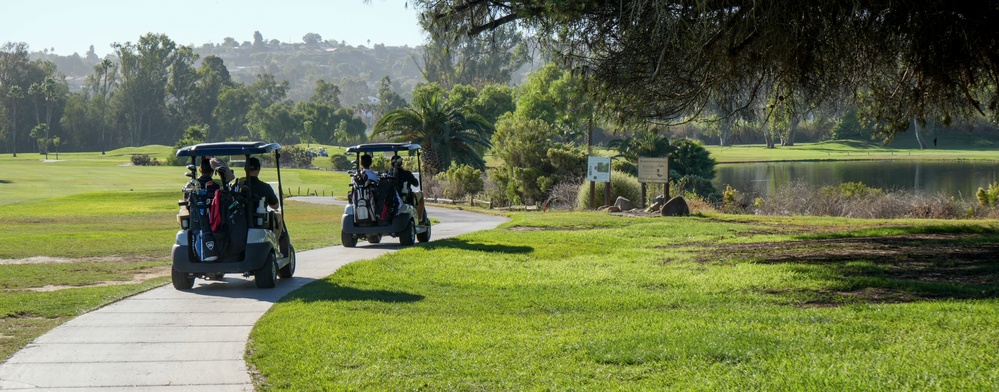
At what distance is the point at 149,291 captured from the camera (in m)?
13.1

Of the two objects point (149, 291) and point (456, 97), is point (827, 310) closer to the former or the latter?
Answer: point (149, 291)

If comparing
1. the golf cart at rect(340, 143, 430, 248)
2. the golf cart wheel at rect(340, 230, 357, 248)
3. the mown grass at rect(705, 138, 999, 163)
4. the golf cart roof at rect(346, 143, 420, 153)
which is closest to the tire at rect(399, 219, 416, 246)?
the golf cart at rect(340, 143, 430, 248)

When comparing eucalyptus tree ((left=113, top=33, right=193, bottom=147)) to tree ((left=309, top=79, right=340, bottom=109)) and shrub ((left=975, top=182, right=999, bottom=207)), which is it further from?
shrub ((left=975, top=182, right=999, bottom=207))

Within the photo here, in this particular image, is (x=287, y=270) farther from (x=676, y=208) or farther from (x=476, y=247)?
(x=676, y=208)

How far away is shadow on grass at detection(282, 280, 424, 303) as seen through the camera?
38.7ft

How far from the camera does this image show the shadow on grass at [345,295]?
1180 centimetres

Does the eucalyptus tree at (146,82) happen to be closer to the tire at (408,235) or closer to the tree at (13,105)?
the tree at (13,105)

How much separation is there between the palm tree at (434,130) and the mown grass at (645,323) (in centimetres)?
3484

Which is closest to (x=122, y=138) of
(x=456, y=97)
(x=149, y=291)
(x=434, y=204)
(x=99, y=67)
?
(x=99, y=67)

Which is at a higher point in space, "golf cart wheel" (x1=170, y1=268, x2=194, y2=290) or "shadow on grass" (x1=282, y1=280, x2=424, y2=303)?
"golf cart wheel" (x1=170, y1=268, x2=194, y2=290)

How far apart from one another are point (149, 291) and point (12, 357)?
4470mm

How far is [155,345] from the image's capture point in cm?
930

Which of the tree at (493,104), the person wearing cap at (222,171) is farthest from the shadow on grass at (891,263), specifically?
the tree at (493,104)

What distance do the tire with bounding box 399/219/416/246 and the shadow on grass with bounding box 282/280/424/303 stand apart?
6.65m
